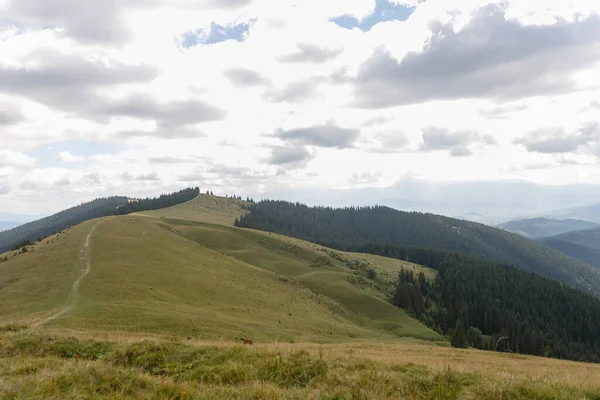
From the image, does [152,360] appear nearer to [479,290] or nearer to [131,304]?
[131,304]

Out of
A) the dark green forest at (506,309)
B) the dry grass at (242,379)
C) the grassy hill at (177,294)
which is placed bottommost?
the dark green forest at (506,309)

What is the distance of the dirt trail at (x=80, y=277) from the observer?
3344cm

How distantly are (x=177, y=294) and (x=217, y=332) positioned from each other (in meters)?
18.5

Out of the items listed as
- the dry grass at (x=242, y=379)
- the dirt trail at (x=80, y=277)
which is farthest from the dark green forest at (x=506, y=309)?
the dry grass at (x=242, y=379)

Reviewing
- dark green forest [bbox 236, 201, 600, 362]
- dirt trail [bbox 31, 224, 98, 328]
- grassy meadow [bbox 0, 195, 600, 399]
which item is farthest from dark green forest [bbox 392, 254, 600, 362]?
dirt trail [bbox 31, 224, 98, 328]

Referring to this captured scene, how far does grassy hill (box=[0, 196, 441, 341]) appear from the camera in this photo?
37.1 metres

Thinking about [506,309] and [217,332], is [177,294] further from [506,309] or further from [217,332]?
[506,309]

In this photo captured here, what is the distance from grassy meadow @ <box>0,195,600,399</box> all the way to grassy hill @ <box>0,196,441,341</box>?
12.3 inches

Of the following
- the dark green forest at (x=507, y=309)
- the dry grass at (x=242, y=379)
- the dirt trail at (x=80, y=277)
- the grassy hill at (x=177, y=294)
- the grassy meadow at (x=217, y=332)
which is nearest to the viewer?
the dry grass at (x=242, y=379)

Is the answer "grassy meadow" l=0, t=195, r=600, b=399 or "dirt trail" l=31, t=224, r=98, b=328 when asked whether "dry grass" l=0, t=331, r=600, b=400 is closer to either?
"grassy meadow" l=0, t=195, r=600, b=399

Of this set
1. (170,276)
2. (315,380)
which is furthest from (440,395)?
(170,276)

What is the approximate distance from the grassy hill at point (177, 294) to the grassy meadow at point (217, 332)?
313mm

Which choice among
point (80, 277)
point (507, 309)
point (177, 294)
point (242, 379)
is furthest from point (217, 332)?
point (507, 309)

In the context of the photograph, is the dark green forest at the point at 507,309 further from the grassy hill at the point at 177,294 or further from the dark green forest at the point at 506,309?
the grassy hill at the point at 177,294
